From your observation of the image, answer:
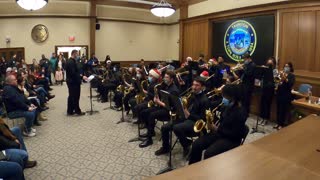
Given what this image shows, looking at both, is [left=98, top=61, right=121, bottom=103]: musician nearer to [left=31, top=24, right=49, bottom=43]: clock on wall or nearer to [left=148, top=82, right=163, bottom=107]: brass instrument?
[left=148, top=82, right=163, bottom=107]: brass instrument

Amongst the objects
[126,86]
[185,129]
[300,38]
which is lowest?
[185,129]

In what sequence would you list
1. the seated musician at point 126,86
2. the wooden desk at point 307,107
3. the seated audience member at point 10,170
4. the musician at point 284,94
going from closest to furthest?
the seated audience member at point 10,170 < the wooden desk at point 307,107 < the musician at point 284,94 < the seated musician at point 126,86

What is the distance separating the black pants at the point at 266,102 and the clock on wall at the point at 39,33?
Result: 36.1ft

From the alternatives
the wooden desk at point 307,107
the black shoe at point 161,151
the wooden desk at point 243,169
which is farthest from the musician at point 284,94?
the wooden desk at point 243,169

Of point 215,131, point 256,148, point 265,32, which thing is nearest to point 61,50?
point 265,32

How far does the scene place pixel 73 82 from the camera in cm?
683

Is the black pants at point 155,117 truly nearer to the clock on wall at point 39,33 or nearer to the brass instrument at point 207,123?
the brass instrument at point 207,123

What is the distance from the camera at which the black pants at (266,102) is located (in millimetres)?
6305

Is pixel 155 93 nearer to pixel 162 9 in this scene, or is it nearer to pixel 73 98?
pixel 73 98

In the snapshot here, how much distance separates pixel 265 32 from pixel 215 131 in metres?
5.86

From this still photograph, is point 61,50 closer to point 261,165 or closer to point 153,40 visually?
point 153,40

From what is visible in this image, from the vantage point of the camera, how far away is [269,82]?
6.13 metres

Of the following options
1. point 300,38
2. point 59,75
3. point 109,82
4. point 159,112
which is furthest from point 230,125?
point 59,75

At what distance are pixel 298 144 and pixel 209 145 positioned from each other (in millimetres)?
1165
